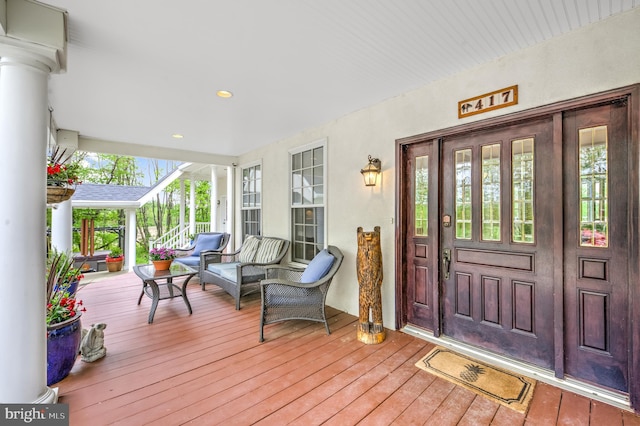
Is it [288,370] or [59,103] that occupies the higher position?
[59,103]

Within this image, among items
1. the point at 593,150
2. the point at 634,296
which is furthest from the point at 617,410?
the point at 593,150

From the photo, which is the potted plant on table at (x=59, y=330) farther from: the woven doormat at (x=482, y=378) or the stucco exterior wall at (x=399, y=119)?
the woven doormat at (x=482, y=378)

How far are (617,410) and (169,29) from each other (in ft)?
13.7

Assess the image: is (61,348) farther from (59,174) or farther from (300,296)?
(300,296)

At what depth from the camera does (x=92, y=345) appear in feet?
8.61

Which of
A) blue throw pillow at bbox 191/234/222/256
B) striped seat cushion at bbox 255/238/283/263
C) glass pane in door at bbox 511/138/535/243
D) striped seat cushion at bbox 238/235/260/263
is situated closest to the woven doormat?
glass pane in door at bbox 511/138/535/243

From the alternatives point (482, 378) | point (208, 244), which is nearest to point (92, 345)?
point (208, 244)

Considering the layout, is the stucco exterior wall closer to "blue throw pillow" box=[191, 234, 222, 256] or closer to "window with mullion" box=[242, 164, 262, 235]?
"window with mullion" box=[242, 164, 262, 235]

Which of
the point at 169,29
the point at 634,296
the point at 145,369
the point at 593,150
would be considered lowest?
the point at 145,369

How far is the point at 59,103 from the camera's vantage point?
3.47m

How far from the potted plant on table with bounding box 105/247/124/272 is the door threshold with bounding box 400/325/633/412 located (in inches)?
270

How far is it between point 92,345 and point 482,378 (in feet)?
11.6

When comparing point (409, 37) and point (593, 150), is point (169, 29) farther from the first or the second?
point (593, 150)

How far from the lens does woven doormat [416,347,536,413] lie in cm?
207
